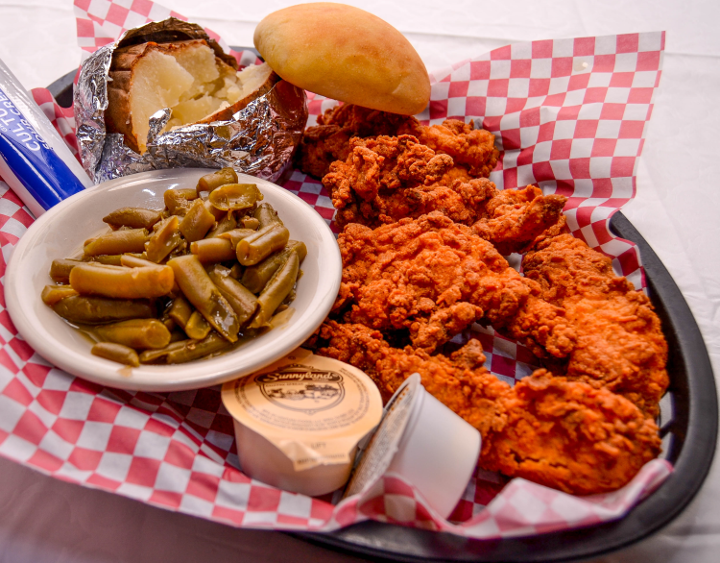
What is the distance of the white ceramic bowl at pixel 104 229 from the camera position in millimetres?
1419

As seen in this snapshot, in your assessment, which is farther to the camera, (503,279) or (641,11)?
(641,11)

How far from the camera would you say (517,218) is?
2000 millimetres

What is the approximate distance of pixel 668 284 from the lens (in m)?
1.81

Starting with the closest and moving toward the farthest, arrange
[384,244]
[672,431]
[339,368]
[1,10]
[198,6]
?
[672,431], [339,368], [384,244], [1,10], [198,6]

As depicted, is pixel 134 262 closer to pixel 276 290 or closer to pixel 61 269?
pixel 61 269

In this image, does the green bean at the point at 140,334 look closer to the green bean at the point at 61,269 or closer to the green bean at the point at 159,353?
the green bean at the point at 159,353

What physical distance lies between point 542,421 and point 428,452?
403 millimetres

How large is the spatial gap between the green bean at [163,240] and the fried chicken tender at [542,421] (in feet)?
2.86

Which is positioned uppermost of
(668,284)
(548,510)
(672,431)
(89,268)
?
(89,268)

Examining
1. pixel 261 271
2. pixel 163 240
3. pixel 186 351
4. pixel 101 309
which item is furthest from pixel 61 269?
pixel 261 271

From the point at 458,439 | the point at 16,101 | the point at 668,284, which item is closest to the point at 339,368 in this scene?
the point at 458,439

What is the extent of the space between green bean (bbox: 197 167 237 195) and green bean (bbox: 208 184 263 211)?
9cm

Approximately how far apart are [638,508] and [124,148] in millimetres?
→ 2327

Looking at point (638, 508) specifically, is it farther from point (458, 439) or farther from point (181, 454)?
point (181, 454)
